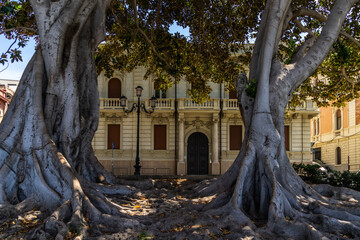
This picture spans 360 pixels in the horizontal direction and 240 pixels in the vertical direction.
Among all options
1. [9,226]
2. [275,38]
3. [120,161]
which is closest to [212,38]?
[275,38]

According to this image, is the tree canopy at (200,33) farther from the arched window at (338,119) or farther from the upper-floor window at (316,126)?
the upper-floor window at (316,126)

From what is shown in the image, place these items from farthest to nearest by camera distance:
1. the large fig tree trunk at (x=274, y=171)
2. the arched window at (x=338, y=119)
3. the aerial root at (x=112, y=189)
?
1. the arched window at (x=338, y=119)
2. the aerial root at (x=112, y=189)
3. the large fig tree trunk at (x=274, y=171)

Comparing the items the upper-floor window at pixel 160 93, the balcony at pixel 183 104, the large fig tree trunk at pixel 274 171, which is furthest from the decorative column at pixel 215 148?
the large fig tree trunk at pixel 274 171

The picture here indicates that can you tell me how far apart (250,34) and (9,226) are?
11.2 m

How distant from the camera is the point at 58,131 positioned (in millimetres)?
6738

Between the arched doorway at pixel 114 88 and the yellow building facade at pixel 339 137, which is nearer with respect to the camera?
the arched doorway at pixel 114 88

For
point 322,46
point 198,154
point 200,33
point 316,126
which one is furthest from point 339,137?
point 322,46

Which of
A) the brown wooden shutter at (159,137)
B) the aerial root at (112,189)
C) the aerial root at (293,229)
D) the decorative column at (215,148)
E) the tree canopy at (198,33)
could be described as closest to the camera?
the aerial root at (293,229)

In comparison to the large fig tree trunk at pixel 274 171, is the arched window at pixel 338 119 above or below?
above

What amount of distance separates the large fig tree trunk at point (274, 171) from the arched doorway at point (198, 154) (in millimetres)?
17084

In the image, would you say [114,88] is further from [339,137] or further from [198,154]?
[339,137]

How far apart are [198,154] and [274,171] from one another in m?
19.2

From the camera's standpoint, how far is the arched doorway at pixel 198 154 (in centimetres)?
2483

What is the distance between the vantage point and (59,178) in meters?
5.60
